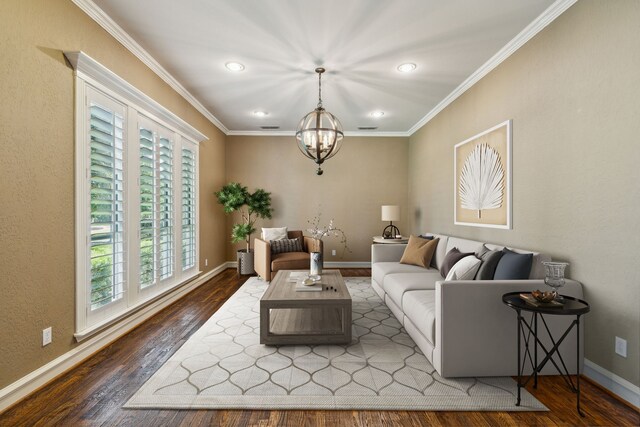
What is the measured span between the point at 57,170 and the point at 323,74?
9.47ft

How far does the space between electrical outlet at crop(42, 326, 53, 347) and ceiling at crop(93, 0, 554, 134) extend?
2598mm

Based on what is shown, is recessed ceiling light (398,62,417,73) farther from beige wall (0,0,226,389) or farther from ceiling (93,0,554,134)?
beige wall (0,0,226,389)

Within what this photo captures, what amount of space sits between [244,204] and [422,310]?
15.3ft

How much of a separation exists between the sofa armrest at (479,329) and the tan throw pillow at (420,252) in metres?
1.92

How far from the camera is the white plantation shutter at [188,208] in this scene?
15.5 feet

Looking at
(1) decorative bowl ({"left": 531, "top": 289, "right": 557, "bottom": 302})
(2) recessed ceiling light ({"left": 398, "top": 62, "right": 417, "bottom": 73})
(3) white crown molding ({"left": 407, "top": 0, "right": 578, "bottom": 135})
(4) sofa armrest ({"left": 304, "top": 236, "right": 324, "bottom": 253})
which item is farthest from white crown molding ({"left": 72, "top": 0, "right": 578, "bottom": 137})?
(4) sofa armrest ({"left": 304, "top": 236, "right": 324, "bottom": 253})

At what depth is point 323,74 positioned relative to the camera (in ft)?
12.9

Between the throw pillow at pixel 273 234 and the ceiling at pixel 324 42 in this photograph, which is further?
the throw pillow at pixel 273 234

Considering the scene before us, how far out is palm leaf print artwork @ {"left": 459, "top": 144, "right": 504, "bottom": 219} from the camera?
3.49m

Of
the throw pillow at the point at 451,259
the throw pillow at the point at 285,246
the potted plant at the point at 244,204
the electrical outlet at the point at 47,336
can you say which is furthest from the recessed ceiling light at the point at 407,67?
the electrical outlet at the point at 47,336

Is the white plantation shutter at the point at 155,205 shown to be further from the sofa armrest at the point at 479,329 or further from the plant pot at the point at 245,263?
the sofa armrest at the point at 479,329

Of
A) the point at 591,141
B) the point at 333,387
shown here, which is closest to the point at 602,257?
the point at 591,141

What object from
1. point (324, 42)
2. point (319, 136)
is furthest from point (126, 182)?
point (324, 42)

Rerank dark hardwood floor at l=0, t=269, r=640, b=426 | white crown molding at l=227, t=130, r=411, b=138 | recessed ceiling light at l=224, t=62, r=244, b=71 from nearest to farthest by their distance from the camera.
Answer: dark hardwood floor at l=0, t=269, r=640, b=426
recessed ceiling light at l=224, t=62, r=244, b=71
white crown molding at l=227, t=130, r=411, b=138
